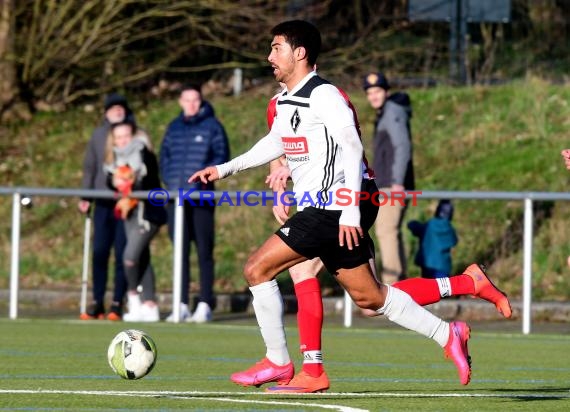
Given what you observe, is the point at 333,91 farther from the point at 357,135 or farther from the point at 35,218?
the point at 35,218

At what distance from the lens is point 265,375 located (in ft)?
29.0

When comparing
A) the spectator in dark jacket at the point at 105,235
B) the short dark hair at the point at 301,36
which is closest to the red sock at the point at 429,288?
the short dark hair at the point at 301,36

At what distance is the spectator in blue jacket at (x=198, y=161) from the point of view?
15.7m

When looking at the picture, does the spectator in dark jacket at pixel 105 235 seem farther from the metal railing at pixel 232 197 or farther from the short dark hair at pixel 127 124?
the metal railing at pixel 232 197

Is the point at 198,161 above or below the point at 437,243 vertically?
above

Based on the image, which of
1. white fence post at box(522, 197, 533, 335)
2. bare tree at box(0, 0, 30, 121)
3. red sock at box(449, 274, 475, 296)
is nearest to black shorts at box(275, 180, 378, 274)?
red sock at box(449, 274, 475, 296)

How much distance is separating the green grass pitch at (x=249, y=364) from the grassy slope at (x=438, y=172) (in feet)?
9.98

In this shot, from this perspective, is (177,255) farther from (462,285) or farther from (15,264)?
(462,285)

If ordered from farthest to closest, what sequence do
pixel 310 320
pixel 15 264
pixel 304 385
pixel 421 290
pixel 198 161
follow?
pixel 15 264 < pixel 198 161 < pixel 310 320 < pixel 421 290 < pixel 304 385

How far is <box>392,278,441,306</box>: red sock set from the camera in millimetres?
8992

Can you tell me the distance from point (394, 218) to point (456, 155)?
6139 millimetres

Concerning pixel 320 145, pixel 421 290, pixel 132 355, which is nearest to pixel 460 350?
pixel 421 290

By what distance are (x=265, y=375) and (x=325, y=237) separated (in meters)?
0.87

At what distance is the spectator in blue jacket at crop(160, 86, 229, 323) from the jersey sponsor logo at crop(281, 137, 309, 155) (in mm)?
6996
